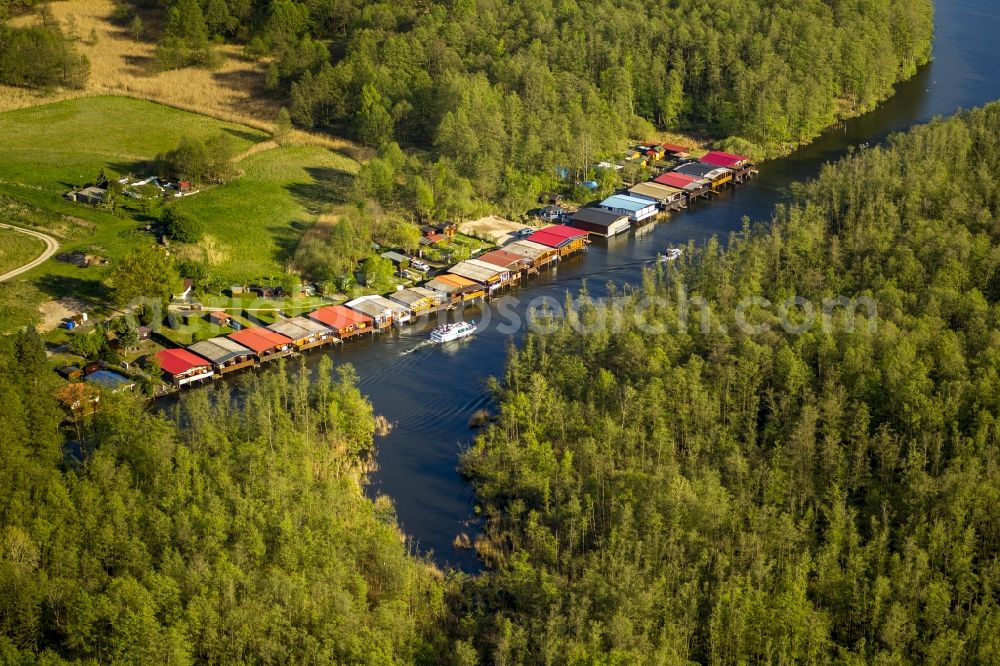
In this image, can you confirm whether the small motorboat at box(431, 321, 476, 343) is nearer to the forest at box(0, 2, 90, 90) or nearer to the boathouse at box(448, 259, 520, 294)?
the boathouse at box(448, 259, 520, 294)

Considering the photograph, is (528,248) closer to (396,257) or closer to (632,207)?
(396,257)

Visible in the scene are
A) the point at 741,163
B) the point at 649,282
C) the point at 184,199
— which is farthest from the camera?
the point at 741,163

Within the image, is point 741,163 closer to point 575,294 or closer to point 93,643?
point 575,294

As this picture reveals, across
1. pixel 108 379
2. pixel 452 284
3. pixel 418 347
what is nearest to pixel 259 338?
pixel 108 379

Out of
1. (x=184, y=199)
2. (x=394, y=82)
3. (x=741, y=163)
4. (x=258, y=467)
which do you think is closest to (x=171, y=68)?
(x=394, y=82)

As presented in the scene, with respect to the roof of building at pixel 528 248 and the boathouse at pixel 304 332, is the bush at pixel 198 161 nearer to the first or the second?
the boathouse at pixel 304 332

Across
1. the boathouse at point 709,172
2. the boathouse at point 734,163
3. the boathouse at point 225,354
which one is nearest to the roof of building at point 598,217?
the boathouse at point 709,172

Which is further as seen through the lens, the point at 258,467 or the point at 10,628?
the point at 258,467

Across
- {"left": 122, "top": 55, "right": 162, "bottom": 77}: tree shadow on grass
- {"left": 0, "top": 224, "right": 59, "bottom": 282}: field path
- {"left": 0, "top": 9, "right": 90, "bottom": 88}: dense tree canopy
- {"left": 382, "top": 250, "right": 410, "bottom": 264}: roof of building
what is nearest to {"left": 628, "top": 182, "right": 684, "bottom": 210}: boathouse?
{"left": 382, "top": 250, "right": 410, "bottom": 264}: roof of building
